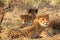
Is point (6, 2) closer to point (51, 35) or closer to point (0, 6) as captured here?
point (0, 6)

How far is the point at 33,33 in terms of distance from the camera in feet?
23.8

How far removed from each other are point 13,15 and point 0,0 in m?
1.06

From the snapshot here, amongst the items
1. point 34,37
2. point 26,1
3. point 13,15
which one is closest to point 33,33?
point 34,37

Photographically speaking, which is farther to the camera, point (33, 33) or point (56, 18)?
point (56, 18)

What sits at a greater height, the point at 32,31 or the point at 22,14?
the point at 22,14

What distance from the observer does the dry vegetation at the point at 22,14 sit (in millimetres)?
7160

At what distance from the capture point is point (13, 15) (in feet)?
28.2

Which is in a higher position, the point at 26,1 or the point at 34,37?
the point at 26,1

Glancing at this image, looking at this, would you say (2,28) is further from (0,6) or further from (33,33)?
(0,6)

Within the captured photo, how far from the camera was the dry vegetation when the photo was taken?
23.5ft

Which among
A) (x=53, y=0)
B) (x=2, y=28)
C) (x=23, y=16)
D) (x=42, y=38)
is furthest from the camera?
(x=53, y=0)

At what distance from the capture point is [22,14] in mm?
8453

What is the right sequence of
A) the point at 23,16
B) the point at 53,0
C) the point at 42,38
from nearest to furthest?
the point at 42,38
the point at 23,16
the point at 53,0

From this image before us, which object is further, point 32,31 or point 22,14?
point 22,14
